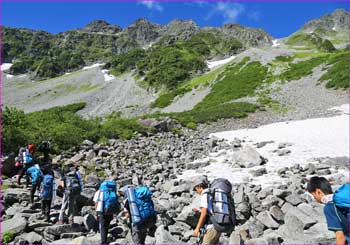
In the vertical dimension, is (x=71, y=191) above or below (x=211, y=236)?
above

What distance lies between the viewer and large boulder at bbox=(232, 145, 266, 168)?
55.4ft

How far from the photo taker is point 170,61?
108 m

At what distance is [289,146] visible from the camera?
20.1m

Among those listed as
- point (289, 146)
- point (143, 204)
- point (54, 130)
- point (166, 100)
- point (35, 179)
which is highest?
point (166, 100)

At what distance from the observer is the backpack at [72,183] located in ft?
32.8

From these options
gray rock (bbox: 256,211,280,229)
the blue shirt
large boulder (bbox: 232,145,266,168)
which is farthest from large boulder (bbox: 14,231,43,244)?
large boulder (bbox: 232,145,266,168)

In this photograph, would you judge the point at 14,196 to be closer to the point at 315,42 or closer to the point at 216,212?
the point at 216,212

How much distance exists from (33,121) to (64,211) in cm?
1680

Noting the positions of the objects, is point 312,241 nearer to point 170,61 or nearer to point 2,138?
point 2,138

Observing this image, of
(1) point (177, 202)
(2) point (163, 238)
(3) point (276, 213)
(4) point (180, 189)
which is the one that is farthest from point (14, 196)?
(3) point (276, 213)

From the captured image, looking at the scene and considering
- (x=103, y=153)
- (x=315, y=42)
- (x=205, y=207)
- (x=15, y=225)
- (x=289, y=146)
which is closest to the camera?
(x=205, y=207)

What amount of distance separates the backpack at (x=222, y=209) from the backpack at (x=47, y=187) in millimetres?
6000

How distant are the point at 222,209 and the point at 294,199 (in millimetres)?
5018

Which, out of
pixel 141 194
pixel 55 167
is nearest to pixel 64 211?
pixel 55 167
